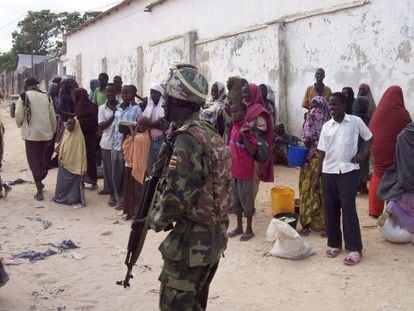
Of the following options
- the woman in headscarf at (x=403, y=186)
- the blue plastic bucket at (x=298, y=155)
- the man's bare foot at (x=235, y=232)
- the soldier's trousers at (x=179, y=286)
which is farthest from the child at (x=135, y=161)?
the soldier's trousers at (x=179, y=286)

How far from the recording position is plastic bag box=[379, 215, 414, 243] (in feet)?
17.5

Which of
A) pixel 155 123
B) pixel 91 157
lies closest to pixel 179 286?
pixel 155 123

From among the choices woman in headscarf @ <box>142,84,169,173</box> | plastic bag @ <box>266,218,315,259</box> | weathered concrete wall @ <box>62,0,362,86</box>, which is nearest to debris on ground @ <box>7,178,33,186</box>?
woman in headscarf @ <box>142,84,169,173</box>

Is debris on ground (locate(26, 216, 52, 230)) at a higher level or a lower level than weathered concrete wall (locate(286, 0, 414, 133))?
lower

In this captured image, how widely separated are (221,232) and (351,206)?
2407 millimetres

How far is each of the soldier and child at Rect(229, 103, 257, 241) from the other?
2789 millimetres

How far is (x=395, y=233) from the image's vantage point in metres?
5.36

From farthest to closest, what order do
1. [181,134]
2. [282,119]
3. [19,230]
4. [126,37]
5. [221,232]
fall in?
[126,37]
[282,119]
[19,230]
[221,232]
[181,134]

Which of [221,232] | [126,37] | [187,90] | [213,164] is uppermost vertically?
[126,37]

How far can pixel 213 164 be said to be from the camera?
2.66 metres

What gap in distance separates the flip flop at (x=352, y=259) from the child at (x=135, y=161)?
2802 mm

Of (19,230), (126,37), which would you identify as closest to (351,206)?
(19,230)

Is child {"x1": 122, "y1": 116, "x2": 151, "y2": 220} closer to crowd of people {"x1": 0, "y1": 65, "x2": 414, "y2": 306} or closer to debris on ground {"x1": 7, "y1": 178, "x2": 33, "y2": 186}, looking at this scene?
crowd of people {"x1": 0, "y1": 65, "x2": 414, "y2": 306}

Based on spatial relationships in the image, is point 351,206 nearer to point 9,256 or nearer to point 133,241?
point 133,241
